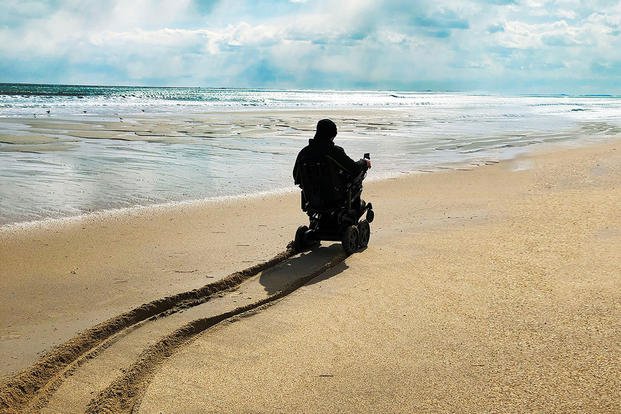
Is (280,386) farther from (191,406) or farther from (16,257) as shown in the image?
(16,257)

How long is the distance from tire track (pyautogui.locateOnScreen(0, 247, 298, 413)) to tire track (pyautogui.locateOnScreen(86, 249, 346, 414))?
Result: 0.37 m

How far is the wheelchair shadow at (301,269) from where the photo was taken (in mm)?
5762

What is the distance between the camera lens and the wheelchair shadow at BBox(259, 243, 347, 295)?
5762 millimetres

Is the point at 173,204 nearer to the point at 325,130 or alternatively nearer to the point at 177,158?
the point at 325,130

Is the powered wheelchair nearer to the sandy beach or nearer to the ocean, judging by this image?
the sandy beach

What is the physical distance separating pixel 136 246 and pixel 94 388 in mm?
3412

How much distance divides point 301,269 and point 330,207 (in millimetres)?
904

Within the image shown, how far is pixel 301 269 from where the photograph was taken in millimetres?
6258

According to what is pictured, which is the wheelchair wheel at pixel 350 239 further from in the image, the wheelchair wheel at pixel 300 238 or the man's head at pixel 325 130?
the man's head at pixel 325 130

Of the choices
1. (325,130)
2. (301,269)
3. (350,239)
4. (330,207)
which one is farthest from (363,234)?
(325,130)

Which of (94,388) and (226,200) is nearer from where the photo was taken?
(94,388)

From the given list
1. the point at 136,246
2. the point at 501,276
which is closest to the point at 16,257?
the point at 136,246

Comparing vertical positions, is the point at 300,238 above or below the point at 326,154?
below

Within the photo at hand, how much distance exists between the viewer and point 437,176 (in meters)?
13.0
